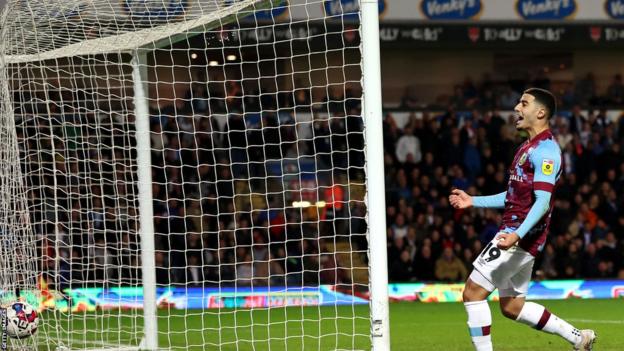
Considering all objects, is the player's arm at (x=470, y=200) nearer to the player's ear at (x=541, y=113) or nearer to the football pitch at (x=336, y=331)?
the player's ear at (x=541, y=113)

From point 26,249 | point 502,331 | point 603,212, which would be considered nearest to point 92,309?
point 26,249

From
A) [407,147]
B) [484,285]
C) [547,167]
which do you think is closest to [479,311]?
[484,285]

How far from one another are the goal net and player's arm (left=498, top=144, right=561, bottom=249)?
112 centimetres

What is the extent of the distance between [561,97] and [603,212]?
3.31 metres

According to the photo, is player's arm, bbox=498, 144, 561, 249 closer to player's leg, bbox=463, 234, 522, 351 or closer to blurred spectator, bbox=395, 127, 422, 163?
player's leg, bbox=463, 234, 522, 351

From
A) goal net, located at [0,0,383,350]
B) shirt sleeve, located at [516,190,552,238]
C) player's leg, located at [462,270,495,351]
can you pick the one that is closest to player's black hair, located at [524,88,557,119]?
shirt sleeve, located at [516,190,552,238]

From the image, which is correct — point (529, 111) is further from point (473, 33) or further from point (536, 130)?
point (473, 33)

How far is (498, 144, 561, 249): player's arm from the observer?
7.23 m

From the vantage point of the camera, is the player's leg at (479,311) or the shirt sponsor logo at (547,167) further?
the player's leg at (479,311)

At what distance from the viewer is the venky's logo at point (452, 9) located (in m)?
20.3

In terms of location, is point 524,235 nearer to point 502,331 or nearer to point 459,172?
point 502,331

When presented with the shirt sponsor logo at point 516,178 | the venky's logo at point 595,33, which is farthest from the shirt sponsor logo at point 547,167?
the venky's logo at point 595,33

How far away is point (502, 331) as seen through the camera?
11070 mm

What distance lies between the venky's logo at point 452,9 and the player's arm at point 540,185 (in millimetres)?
13119
